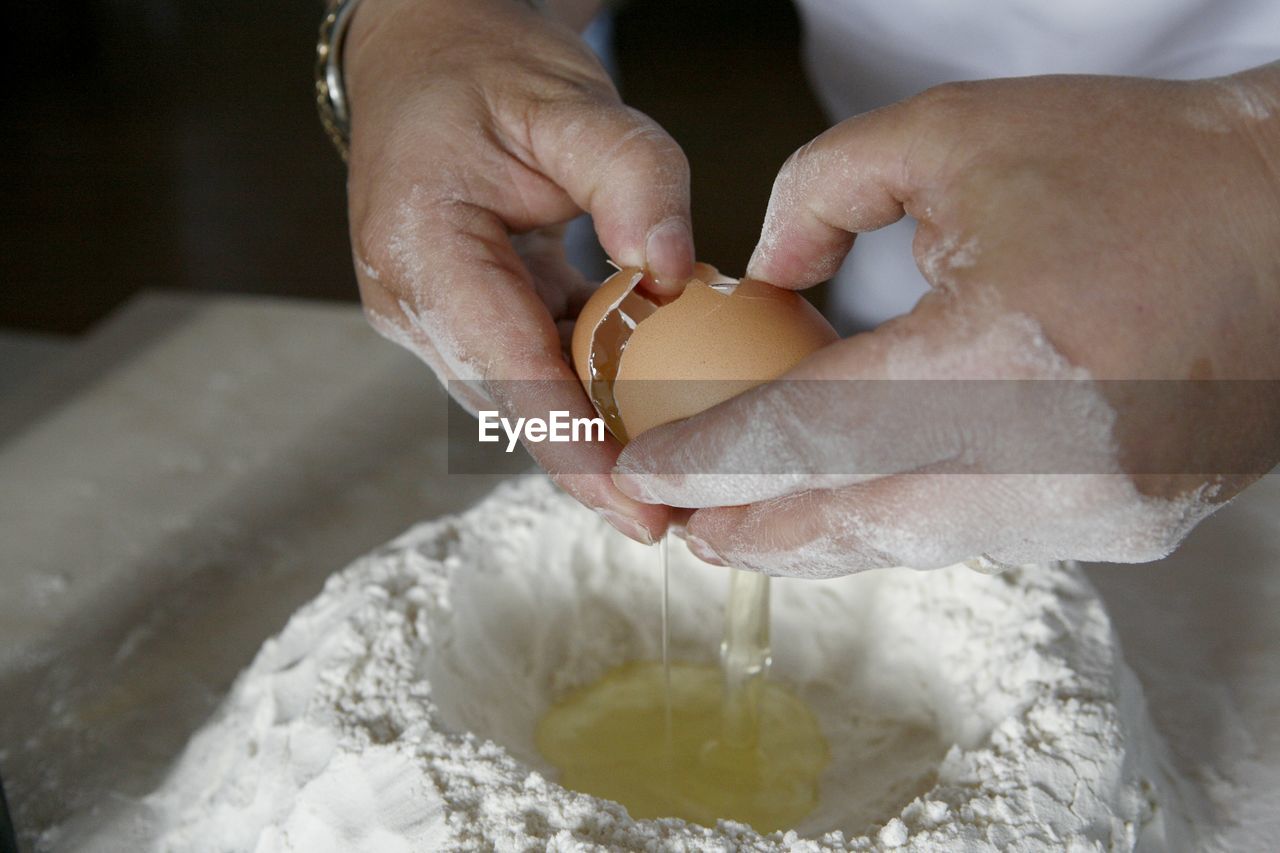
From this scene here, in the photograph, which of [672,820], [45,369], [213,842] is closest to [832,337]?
[672,820]

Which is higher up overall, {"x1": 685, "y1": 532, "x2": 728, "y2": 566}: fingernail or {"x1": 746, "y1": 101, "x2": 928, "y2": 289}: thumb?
{"x1": 746, "y1": 101, "x2": 928, "y2": 289}: thumb

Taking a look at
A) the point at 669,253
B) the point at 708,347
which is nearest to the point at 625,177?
the point at 669,253

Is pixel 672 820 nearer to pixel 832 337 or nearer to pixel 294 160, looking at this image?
pixel 832 337

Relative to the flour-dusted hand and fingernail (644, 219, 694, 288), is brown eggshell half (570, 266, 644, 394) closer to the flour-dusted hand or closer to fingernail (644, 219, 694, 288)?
fingernail (644, 219, 694, 288)

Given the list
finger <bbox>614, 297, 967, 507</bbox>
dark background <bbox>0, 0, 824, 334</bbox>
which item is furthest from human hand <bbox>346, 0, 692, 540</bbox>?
dark background <bbox>0, 0, 824, 334</bbox>

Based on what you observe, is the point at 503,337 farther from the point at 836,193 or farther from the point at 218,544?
the point at 218,544

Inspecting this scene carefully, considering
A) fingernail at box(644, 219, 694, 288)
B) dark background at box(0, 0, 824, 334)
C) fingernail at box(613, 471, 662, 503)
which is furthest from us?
dark background at box(0, 0, 824, 334)
